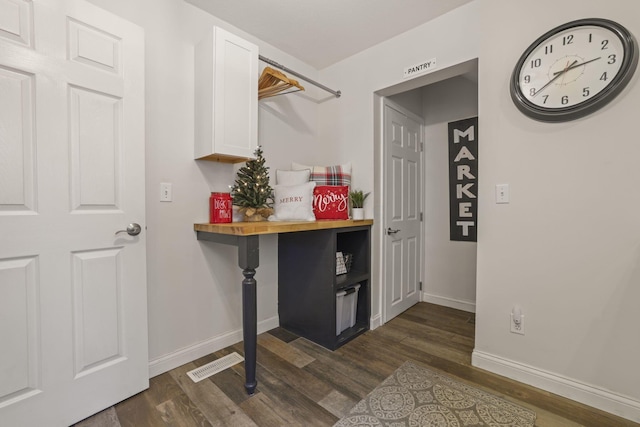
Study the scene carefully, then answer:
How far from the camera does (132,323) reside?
1.50 meters

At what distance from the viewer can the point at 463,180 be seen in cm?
282

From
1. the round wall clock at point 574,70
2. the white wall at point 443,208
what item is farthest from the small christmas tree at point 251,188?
the white wall at point 443,208

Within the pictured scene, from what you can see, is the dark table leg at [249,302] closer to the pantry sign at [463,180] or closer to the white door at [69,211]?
the white door at [69,211]

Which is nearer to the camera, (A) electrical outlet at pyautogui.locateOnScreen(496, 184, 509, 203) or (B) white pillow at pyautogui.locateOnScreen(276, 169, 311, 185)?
(A) electrical outlet at pyautogui.locateOnScreen(496, 184, 509, 203)

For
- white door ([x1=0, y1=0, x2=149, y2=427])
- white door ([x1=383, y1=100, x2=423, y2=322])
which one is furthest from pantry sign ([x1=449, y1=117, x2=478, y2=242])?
white door ([x1=0, y1=0, x2=149, y2=427])

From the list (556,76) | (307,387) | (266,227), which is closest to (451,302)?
(307,387)

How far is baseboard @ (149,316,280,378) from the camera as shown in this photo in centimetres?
169

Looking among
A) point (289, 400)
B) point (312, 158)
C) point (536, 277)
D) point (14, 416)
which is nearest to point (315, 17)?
point (312, 158)

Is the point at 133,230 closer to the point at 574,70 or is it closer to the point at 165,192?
the point at 165,192

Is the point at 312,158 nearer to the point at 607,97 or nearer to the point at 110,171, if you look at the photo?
the point at 110,171

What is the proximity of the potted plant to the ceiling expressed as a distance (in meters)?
1.27

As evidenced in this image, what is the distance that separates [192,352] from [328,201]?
1430mm

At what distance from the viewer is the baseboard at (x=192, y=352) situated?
169cm

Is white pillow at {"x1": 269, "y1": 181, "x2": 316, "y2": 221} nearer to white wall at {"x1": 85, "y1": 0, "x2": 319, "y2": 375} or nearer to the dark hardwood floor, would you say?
white wall at {"x1": 85, "y1": 0, "x2": 319, "y2": 375}
